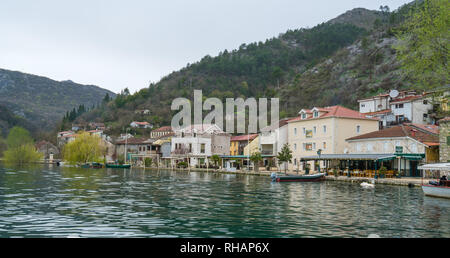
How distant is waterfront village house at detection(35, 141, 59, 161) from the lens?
5669 inches

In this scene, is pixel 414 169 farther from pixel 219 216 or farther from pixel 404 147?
pixel 219 216

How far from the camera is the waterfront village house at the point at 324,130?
6200cm

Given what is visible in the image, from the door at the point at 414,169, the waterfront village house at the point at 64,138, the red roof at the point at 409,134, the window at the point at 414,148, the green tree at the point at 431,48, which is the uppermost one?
the green tree at the point at 431,48

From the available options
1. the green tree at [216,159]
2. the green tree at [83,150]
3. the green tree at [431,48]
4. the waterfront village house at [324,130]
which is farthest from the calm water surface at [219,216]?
the green tree at [83,150]

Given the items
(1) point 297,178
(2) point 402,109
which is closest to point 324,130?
(1) point 297,178

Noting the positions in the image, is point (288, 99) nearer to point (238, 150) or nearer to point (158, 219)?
point (238, 150)

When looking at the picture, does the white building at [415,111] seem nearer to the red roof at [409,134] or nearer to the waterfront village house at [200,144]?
the red roof at [409,134]

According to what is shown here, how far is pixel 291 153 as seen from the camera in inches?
2756

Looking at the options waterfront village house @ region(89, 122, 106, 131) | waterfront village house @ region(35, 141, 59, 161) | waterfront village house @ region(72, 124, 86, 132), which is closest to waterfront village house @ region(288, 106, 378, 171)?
waterfront village house @ region(89, 122, 106, 131)

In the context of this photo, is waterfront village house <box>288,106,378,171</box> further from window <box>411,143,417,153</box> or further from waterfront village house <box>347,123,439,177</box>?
window <box>411,143,417,153</box>

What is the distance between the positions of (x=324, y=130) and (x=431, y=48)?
1424 inches

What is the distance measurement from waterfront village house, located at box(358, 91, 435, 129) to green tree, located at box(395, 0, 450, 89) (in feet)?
164

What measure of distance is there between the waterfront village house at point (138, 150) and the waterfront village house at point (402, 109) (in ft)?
173
